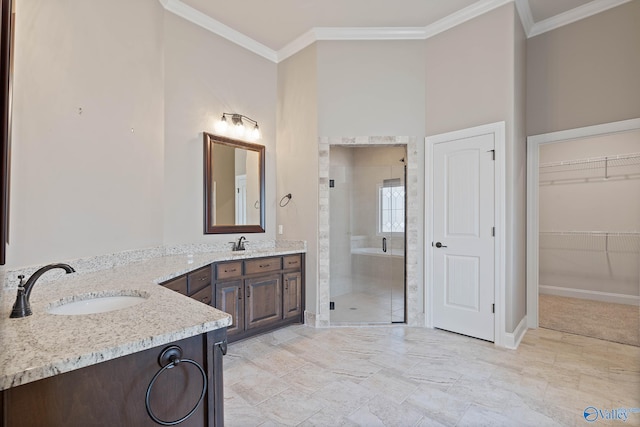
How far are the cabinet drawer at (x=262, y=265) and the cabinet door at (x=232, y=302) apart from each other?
0.17m

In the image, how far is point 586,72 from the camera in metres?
3.15

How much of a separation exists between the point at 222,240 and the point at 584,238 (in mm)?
5408

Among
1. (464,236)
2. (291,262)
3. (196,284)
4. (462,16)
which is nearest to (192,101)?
(196,284)

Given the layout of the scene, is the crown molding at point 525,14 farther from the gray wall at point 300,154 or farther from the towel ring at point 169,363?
the towel ring at point 169,363

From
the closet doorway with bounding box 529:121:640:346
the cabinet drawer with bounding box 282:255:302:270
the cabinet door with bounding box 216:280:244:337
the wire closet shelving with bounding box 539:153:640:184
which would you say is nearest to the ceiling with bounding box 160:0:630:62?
the closet doorway with bounding box 529:121:640:346

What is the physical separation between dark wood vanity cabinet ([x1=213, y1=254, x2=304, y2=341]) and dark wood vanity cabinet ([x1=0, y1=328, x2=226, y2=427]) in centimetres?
182

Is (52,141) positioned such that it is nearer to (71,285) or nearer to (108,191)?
(108,191)

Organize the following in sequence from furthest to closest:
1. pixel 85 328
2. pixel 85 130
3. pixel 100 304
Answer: pixel 85 130 < pixel 100 304 < pixel 85 328

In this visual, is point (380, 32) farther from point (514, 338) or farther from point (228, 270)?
point (514, 338)

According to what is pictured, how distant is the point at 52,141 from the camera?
1922 millimetres

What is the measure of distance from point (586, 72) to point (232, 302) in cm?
431

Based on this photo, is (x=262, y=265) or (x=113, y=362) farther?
(x=262, y=265)

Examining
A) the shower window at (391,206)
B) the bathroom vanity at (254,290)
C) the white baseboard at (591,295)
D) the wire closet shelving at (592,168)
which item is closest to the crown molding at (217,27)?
the shower window at (391,206)

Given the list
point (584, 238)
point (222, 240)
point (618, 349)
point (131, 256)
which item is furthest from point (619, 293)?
point (131, 256)
